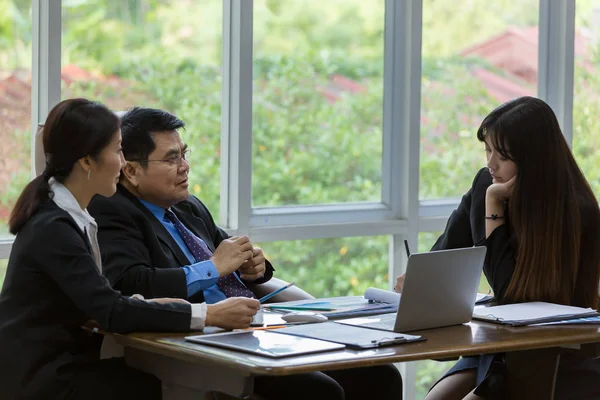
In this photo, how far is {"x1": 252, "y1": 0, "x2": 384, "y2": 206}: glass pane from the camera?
4.01 m

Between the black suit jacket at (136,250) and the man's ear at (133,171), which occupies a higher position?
the man's ear at (133,171)

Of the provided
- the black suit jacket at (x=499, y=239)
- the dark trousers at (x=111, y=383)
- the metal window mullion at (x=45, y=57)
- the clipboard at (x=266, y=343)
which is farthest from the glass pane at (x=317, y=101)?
the clipboard at (x=266, y=343)

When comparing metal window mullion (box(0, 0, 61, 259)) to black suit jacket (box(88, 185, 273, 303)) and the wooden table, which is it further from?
the wooden table

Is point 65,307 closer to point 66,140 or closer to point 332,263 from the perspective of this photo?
point 66,140

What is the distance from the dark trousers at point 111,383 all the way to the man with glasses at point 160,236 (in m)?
0.29

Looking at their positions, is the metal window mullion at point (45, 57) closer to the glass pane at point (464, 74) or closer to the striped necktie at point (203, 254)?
the striped necktie at point (203, 254)

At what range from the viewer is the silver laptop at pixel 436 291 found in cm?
236

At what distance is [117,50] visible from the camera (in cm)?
363

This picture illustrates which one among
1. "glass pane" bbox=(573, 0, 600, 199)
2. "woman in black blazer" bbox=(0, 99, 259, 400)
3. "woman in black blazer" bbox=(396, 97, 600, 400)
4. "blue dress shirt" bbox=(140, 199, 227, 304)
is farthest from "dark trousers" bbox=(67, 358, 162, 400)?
"glass pane" bbox=(573, 0, 600, 199)

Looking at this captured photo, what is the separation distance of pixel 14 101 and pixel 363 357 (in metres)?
1.85

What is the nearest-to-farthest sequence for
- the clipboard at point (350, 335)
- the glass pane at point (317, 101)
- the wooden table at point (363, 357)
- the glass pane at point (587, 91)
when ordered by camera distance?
the wooden table at point (363, 357), the clipboard at point (350, 335), the glass pane at point (317, 101), the glass pane at point (587, 91)

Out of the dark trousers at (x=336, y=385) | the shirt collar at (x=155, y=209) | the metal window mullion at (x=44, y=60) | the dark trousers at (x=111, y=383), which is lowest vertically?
the dark trousers at (x=336, y=385)

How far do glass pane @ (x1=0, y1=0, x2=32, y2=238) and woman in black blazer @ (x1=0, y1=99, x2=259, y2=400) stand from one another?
0.98 m

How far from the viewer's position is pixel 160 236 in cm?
290
